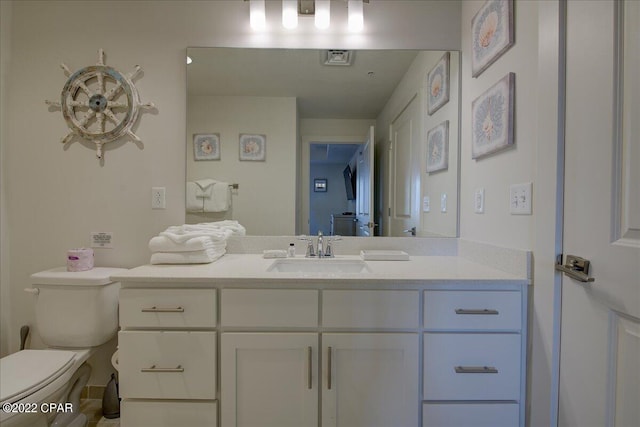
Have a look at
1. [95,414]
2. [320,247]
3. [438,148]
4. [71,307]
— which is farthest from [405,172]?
[95,414]

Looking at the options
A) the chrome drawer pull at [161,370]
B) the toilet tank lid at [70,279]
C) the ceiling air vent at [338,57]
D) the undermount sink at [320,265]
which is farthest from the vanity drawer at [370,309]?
the ceiling air vent at [338,57]

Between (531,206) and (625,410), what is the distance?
631mm

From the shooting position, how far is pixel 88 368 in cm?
151

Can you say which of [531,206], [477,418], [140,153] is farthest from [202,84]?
[477,418]

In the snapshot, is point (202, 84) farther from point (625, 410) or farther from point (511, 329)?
point (625, 410)

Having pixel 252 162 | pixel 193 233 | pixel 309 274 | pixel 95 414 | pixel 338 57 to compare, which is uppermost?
pixel 338 57

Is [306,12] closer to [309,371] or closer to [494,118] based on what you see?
[494,118]

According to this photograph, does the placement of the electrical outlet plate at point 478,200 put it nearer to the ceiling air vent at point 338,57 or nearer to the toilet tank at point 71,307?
the ceiling air vent at point 338,57

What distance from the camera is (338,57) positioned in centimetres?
165

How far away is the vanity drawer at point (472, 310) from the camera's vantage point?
110 centimetres

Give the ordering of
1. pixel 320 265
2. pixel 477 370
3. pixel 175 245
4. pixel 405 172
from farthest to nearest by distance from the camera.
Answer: pixel 405 172, pixel 320 265, pixel 175 245, pixel 477 370

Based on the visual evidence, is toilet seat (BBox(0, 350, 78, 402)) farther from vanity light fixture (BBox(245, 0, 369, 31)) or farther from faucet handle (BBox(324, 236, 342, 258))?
vanity light fixture (BBox(245, 0, 369, 31))

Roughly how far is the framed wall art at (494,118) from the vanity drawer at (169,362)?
55.9 inches

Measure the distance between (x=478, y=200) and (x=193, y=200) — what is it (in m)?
1.53
